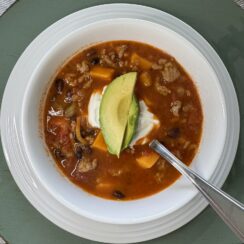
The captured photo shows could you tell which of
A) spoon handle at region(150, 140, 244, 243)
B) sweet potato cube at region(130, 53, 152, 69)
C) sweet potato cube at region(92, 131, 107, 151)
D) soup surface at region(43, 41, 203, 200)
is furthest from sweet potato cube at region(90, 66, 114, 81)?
spoon handle at region(150, 140, 244, 243)

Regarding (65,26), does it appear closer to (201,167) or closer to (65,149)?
(65,149)

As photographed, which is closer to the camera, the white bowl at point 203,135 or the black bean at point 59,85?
the white bowl at point 203,135

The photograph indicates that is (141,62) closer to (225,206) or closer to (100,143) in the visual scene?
(100,143)

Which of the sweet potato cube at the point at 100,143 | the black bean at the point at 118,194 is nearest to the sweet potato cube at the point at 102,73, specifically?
the sweet potato cube at the point at 100,143

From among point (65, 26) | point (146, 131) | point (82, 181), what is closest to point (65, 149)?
point (82, 181)

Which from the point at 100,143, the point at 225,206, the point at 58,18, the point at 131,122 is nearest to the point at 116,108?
the point at 131,122

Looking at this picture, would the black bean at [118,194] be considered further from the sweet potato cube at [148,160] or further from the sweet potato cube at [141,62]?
the sweet potato cube at [141,62]

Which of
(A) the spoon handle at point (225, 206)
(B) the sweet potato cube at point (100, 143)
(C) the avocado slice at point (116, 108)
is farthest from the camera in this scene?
(B) the sweet potato cube at point (100, 143)
